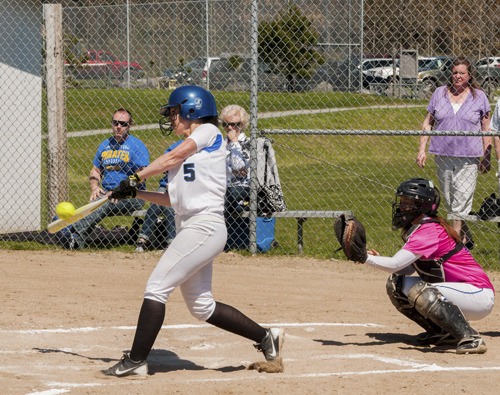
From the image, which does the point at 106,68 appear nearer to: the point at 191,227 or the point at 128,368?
the point at 191,227

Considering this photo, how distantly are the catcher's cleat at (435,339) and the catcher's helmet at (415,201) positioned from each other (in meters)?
0.77

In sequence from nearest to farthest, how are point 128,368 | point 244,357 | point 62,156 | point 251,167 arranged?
point 128,368 < point 244,357 < point 251,167 < point 62,156

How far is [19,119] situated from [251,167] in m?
3.10

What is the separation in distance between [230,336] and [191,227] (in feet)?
4.94

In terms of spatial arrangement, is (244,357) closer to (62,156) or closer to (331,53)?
(62,156)

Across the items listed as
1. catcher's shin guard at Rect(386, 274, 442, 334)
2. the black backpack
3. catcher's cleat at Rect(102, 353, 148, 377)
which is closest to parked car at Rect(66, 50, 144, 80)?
the black backpack

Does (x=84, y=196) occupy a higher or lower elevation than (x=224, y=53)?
lower

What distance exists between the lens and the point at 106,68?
24766 mm

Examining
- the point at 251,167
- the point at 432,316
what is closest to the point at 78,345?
the point at 432,316

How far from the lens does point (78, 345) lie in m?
6.67

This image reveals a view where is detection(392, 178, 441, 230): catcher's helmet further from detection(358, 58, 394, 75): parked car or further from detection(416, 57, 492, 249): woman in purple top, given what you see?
detection(358, 58, 394, 75): parked car

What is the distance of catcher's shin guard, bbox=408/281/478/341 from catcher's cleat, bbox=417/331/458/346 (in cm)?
13

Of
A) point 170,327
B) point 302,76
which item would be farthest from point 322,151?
point 170,327

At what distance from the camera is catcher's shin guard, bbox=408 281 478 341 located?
21.3 ft
